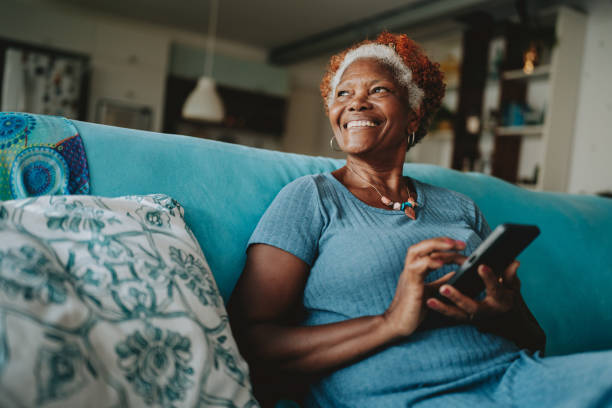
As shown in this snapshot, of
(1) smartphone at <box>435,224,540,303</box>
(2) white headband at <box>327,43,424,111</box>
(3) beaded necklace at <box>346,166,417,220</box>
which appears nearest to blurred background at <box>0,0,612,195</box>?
(2) white headband at <box>327,43,424,111</box>

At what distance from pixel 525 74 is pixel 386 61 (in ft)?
11.3

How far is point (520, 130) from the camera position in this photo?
4.15 meters

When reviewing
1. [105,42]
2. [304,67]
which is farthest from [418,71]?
[304,67]

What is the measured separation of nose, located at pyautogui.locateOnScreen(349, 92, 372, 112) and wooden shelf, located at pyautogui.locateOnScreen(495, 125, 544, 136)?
3377mm

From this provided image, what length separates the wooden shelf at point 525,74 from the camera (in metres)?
3.99

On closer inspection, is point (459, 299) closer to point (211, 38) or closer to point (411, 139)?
point (411, 139)

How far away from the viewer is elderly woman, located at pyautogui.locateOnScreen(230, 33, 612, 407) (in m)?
0.82

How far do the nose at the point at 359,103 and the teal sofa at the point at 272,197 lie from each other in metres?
0.20

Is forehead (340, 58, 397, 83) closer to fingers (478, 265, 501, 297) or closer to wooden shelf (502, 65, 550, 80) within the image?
fingers (478, 265, 501, 297)

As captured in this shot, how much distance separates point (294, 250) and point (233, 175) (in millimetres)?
285

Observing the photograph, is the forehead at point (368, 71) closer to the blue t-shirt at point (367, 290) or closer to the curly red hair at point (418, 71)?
the curly red hair at point (418, 71)

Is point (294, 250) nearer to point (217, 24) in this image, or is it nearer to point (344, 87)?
point (344, 87)

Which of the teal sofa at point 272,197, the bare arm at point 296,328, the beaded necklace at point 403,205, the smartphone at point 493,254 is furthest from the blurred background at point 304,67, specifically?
the bare arm at point 296,328

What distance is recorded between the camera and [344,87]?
1.24 meters
